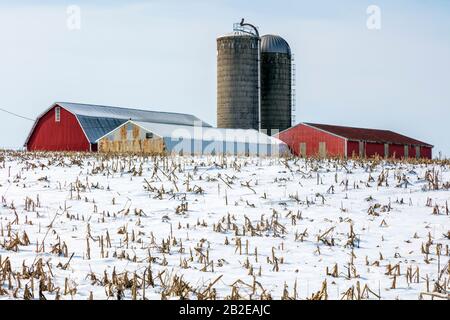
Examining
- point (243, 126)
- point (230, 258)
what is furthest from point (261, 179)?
point (243, 126)

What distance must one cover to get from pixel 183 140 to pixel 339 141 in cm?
1225

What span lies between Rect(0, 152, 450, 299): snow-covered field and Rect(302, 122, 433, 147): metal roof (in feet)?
103

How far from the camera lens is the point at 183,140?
132 ft

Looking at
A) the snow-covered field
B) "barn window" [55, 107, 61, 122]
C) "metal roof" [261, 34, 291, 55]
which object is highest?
"metal roof" [261, 34, 291, 55]

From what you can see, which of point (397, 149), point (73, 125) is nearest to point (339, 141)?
point (397, 149)

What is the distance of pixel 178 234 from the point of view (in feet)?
33.0

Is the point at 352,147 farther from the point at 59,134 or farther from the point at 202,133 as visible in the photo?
the point at 59,134

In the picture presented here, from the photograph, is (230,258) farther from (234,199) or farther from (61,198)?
(61,198)

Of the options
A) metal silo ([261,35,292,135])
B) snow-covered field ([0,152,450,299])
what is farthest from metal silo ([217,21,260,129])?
snow-covered field ([0,152,450,299])

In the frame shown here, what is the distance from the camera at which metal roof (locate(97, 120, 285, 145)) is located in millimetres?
40484

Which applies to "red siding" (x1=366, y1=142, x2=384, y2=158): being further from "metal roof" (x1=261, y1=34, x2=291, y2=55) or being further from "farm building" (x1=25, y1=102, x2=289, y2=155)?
"metal roof" (x1=261, y1=34, x2=291, y2=55)

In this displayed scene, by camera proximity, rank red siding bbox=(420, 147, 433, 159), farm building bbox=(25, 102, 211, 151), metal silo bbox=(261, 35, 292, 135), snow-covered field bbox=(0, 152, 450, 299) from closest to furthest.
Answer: snow-covered field bbox=(0, 152, 450, 299)
farm building bbox=(25, 102, 211, 151)
metal silo bbox=(261, 35, 292, 135)
red siding bbox=(420, 147, 433, 159)

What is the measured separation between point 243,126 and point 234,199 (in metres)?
38.7
